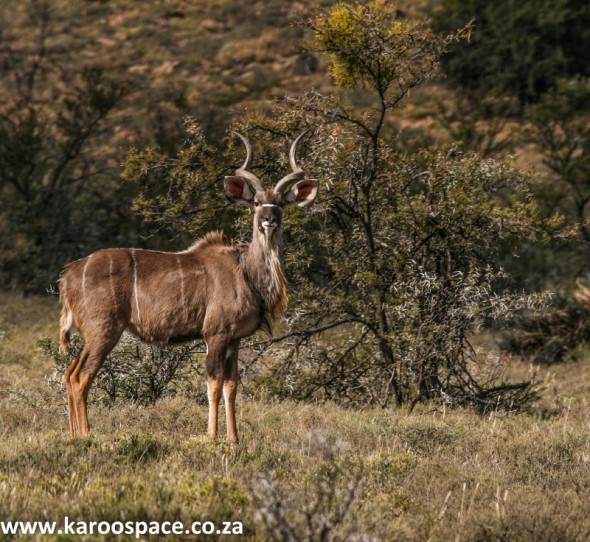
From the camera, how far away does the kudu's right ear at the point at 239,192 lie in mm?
8797

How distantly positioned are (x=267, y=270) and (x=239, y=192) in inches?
31.6

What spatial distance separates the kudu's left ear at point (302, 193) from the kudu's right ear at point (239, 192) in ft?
1.15

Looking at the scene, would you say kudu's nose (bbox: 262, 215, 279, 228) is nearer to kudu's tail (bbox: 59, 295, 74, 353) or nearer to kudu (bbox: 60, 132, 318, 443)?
kudu (bbox: 60, 132, 318, 443)

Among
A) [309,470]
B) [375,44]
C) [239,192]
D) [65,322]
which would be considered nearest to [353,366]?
[239,192]

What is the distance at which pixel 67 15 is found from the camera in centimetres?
5556

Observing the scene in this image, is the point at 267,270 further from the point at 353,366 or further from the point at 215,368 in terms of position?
the point at 353,366

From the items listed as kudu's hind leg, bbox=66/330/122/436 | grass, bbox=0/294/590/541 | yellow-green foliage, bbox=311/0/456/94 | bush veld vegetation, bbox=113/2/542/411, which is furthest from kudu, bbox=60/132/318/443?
yellow-green foliage, bbox=311/0/456/94

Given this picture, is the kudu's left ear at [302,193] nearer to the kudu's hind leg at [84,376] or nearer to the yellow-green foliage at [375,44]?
the kudu's hind leg at [84,376]

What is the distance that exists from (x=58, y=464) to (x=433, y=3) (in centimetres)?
4652

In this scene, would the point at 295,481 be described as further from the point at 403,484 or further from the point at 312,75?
the point at 312,75

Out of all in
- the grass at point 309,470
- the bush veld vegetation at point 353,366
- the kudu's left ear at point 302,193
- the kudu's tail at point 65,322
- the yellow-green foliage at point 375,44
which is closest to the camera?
the grass at point 309,470

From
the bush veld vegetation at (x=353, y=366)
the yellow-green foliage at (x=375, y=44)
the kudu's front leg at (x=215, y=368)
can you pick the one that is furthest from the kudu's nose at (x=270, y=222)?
the yellow-green foliage at (x=375, y=44)

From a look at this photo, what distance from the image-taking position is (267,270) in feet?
28.8

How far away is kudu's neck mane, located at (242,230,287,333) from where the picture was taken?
876 cm
